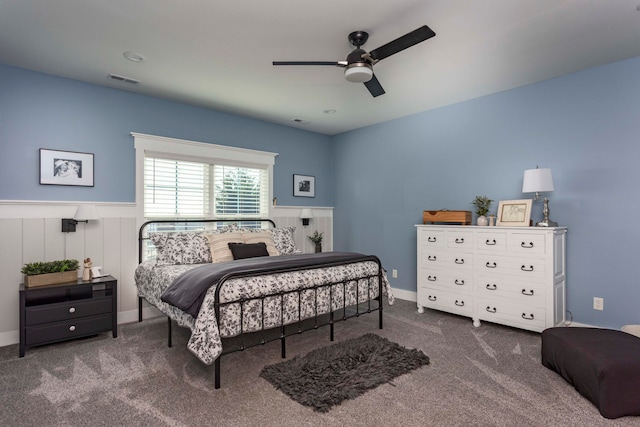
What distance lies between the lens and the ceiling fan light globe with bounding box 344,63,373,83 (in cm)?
259

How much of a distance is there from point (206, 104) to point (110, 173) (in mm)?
1447

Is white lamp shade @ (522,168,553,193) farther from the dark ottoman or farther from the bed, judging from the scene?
the bed

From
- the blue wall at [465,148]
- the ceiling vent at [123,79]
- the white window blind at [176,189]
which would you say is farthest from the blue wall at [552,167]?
the ceiling vent at [123,79]

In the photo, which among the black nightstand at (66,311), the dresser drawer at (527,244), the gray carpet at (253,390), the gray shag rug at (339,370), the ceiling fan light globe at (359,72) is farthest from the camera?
the dresser drawer at (527,244)

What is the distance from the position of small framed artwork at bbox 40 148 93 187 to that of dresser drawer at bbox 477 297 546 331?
179 inches

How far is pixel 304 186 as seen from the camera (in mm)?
5770

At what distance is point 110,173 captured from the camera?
3.87 metres

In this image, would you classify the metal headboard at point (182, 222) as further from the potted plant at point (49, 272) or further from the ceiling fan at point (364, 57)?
the ceiling fan at point (364, 57)

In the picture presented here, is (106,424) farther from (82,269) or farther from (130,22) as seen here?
(130,22)

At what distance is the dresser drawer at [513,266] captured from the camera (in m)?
3.38

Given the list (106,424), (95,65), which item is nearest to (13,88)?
(95,65)

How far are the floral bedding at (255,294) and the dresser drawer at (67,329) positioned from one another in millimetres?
459

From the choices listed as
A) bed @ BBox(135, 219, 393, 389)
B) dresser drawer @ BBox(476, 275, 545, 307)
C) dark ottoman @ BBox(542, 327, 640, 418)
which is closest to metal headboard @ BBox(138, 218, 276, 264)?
bed @ BBox(135, 219, 393, 389)

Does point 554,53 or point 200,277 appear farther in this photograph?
point 554,53
